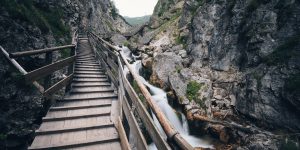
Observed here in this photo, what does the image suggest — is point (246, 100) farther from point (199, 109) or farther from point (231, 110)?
point (199, 109)

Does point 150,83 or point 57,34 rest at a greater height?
point 57,34

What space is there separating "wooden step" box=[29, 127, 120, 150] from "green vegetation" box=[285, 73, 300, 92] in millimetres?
9456

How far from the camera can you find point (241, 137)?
1041 cm

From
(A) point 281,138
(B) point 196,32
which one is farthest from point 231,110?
(B) point 196,32

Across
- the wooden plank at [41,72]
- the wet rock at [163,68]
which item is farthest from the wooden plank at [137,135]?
the wet rock at [163,68]

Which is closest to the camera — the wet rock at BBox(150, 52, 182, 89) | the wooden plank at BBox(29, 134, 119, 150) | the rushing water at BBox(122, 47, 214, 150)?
the wooden plank at BBox(29, 134, 119, 150)

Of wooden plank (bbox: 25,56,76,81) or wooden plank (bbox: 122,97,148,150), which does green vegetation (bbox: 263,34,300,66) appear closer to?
wooden plank (bbox: 122,97,148,150)

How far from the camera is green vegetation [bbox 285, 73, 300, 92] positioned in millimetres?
10136

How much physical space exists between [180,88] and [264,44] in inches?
226

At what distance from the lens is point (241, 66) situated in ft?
46.3

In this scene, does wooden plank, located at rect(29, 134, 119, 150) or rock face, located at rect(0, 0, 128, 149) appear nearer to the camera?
wooden plank, located at rect(29, 134, 119, 150)

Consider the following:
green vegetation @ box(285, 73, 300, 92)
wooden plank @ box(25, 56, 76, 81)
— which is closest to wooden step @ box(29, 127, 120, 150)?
wooden plank @ box(25, 56, 76, 81)

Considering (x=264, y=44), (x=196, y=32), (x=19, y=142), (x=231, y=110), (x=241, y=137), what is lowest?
(x=241, y=137)

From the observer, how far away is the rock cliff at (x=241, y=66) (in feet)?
35.1
